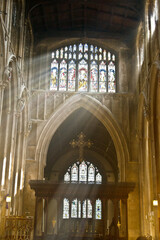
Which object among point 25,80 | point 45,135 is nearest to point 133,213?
point 45,135

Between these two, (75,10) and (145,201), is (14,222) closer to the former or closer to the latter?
(145,201)

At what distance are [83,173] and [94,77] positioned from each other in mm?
9660

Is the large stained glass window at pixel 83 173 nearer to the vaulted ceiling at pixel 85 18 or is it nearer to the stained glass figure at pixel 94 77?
the stained glass figure at pixel 94 77

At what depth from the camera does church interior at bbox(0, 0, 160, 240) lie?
669 inches

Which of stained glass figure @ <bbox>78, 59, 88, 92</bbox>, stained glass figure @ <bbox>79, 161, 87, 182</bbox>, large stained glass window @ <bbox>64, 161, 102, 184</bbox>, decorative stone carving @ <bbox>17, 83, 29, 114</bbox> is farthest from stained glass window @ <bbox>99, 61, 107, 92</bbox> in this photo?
stained glass figure @ <bbox>79, 161, 87, 182</bbox>

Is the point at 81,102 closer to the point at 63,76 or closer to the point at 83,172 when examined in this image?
the point at 63,76

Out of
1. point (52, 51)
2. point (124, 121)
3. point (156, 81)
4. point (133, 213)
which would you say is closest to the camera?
point (156, 81)

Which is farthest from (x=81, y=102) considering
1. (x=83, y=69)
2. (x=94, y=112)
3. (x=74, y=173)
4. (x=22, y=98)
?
(x=74, y=173)

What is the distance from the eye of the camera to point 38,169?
21.3m

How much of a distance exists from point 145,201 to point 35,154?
695 centimetres

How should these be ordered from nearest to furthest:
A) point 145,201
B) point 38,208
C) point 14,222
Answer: point 14,222, point 38,208, point 145,201

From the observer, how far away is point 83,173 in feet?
98.8

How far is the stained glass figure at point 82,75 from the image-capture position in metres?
23.5

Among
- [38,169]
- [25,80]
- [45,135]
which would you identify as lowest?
[38,169]
